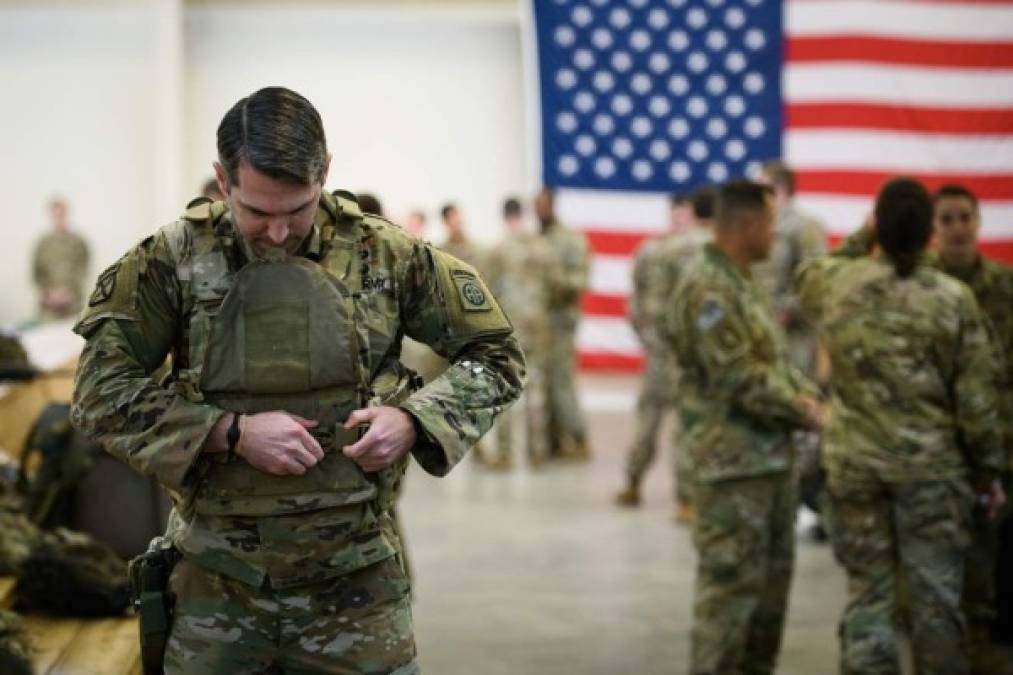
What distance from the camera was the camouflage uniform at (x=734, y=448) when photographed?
5152 millimetres

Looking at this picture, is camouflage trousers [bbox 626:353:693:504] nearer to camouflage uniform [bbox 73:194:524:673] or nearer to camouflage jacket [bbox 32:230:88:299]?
camouflage uniform [bbox 73:194:524:673]

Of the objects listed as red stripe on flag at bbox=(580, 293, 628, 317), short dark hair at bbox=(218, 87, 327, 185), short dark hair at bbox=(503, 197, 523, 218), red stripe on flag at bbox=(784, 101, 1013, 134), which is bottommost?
red stripe on flag at bbox=(580, 293, 628, 317)

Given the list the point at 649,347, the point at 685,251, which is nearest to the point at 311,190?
the point at 685,251

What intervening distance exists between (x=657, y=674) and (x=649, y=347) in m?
3.73

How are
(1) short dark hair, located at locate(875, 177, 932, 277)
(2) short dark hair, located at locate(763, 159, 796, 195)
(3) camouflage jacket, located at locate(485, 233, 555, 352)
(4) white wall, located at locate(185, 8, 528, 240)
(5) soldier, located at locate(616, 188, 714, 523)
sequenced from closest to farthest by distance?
(1) short dark hair, located at locate(875, 177, 932, 277)
(5) soldier, located at locate(616, 188, 714, 523)
(2) short dark hair, located at locate(763, 159, 796, 195)
(3) camouflage jacket, located at locate(485, 233, 555, 352)
(4) white wall, located at locate(185, 8, 528, 240)

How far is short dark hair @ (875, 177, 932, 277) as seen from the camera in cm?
482

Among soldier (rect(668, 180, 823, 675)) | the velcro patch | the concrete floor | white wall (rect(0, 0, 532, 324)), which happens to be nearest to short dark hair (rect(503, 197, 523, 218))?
the concrete floor

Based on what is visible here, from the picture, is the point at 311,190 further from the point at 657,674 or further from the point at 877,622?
the point at 657,674

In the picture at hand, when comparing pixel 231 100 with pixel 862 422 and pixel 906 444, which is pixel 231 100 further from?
pixel 906 444

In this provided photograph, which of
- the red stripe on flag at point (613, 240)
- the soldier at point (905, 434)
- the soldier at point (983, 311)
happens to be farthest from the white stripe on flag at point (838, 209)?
the soldier at point (905, 434)

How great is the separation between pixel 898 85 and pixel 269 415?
817 cm

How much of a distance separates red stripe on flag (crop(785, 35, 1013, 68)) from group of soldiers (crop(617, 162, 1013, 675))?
452 centimetres

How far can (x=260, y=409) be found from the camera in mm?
2844

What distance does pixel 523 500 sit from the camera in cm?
980
